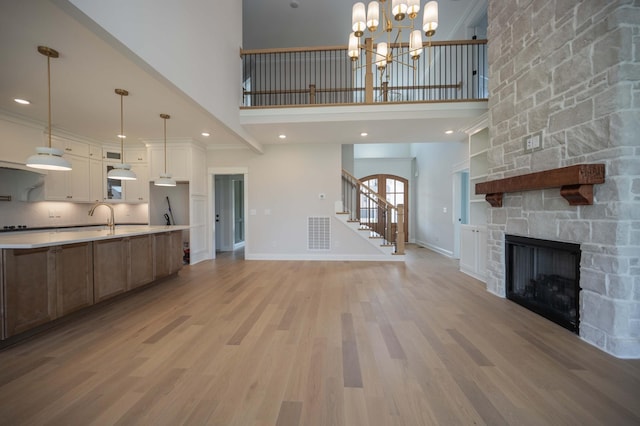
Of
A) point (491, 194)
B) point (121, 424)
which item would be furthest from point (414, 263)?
point (121, 424)

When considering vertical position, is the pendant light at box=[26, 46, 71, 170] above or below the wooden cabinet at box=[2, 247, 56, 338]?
above

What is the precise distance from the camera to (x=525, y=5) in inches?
116

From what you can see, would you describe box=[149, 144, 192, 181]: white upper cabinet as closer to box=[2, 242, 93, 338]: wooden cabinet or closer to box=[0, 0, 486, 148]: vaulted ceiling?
box=[0, 0, 486, 148]: vaulted ceiling

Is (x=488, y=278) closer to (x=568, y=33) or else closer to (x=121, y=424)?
(x=568, y=33)

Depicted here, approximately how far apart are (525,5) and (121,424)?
5.23m

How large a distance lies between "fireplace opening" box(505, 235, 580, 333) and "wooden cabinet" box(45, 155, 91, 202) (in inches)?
300

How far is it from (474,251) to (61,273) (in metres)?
5.67

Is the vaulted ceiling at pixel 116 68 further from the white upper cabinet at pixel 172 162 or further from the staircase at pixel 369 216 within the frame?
the staircase at pixel 369 216

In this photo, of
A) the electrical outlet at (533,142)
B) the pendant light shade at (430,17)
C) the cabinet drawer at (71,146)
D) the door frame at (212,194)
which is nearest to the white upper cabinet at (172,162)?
the door frame at (212,194)

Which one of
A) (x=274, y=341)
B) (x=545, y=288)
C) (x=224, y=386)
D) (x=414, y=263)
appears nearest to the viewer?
(x=224, y=386)

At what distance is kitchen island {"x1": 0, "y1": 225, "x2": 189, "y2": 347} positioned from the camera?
7.22 feet

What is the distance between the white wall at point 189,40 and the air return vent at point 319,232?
247 cm

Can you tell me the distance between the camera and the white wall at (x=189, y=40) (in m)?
2.11

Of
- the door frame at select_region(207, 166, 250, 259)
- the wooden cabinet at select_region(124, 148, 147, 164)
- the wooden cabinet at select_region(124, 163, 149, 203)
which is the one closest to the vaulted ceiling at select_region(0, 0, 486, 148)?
the wooden cabinet at select_region(124, 148, 147, 164)
